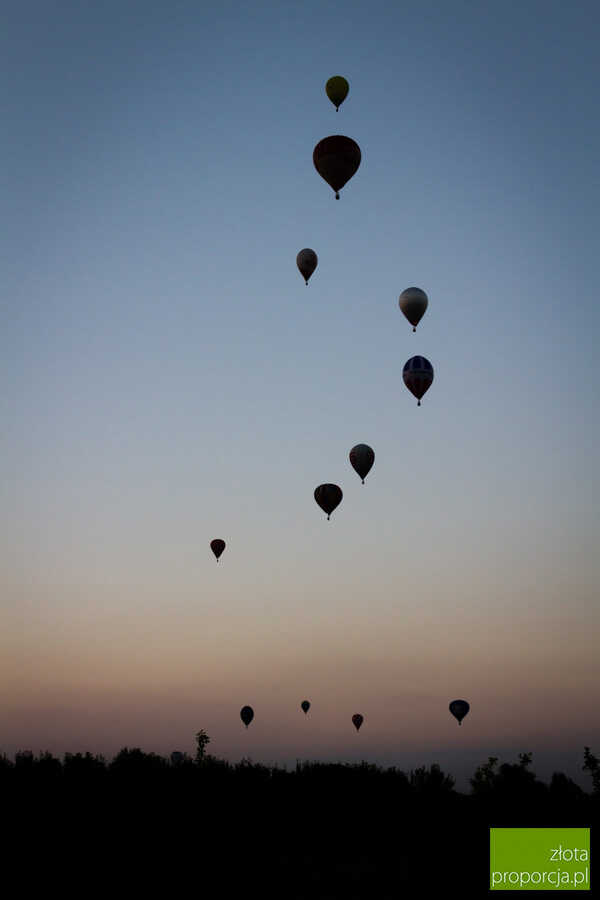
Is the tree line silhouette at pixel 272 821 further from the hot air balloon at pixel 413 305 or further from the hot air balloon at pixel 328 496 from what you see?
the hot air balloon at pixel 413 305

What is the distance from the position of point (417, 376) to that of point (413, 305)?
4.69 meters

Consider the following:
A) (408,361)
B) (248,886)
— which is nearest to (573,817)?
(248,886)

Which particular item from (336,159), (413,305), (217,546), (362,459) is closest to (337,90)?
(336,159)

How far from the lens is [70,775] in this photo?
29531mm

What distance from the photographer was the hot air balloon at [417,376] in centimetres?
5366

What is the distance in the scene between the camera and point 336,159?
48.3 metres

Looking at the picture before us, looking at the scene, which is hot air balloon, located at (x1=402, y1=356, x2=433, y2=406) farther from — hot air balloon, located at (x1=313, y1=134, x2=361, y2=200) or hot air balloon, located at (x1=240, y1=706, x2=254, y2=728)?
hot air balloon, located at (x1=240, y1=706, x2=254, y2=728)

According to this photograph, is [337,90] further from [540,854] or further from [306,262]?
[540,854]

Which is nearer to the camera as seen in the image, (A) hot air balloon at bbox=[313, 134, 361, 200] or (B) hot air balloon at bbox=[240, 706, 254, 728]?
(A) hot air balloon at bbox=[313, 134, 361, 200]

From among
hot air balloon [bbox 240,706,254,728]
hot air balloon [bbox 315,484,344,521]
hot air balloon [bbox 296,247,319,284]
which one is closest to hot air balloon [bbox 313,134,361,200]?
hot air balloon [bbox 296,247,319,284]

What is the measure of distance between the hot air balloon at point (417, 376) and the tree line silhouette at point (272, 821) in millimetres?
24034

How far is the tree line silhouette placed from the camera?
75.1ft

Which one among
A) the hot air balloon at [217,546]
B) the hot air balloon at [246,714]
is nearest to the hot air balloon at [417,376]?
the hot air balloon at [217,546]

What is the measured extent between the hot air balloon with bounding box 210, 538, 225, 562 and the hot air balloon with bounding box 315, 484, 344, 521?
12.8 metres
